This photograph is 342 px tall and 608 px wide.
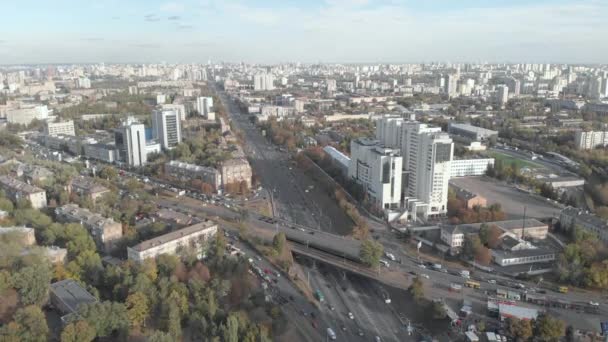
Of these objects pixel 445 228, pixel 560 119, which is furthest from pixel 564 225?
pixel 560 119

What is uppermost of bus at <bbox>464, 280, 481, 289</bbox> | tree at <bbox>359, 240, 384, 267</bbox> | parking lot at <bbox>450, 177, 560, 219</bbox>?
tree at <bbox>359, 240, 384, 267</bbox>

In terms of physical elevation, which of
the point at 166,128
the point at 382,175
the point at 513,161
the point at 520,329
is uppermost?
the point at 166,128

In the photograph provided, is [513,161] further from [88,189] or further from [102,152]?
[102,152]

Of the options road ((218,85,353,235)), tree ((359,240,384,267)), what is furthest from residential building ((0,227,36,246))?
tree ((359,240,384,267))

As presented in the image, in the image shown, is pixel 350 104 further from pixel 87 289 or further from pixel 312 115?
pixel 87 289

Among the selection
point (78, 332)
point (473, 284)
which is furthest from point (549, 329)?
point (78, 332)

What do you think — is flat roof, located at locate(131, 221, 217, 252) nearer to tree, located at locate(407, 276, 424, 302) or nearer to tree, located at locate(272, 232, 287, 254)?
tree, located at locate(272, 232, 287, 254)
